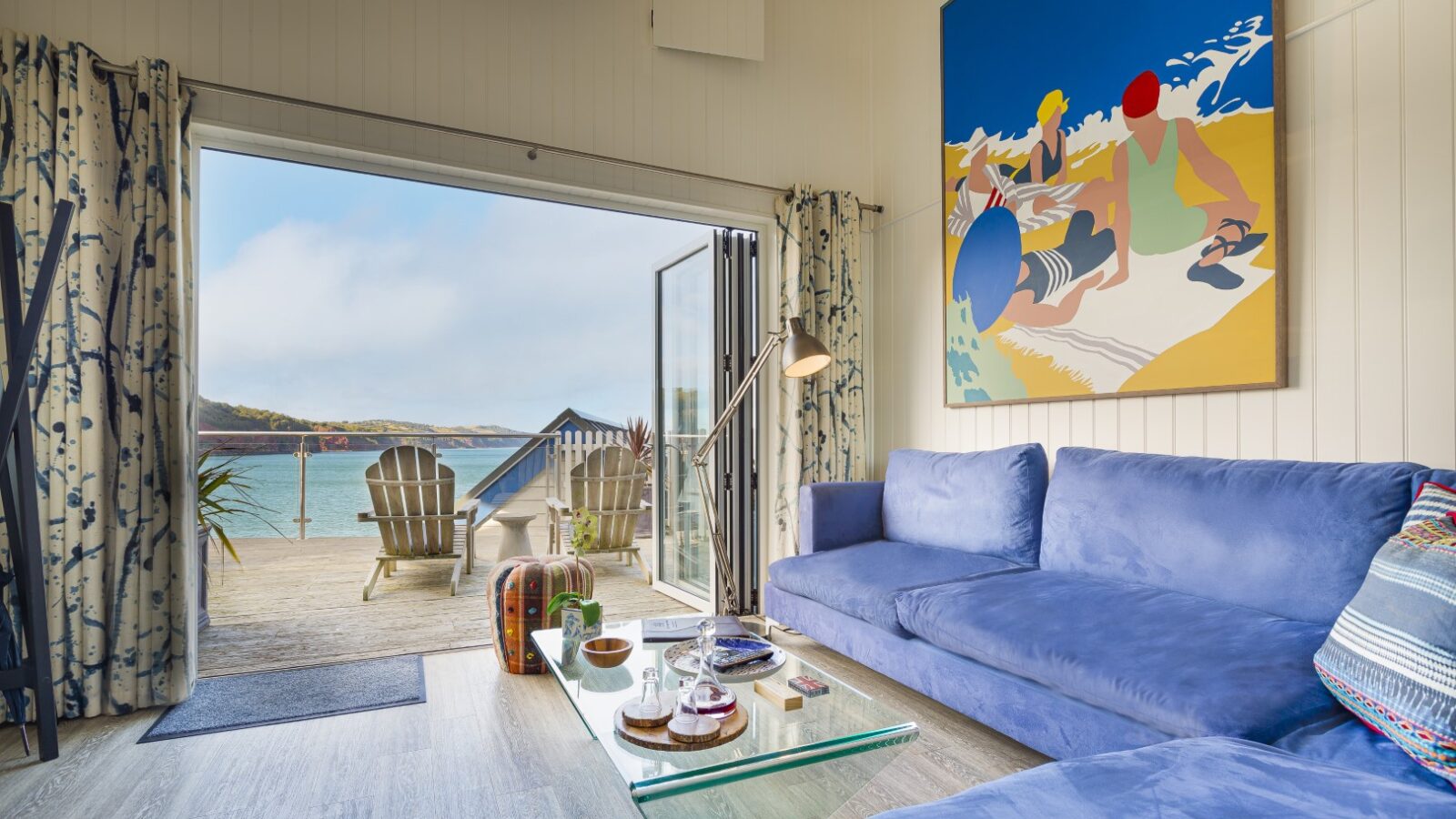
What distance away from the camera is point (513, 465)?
652cm

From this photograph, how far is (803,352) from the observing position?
7.97ft

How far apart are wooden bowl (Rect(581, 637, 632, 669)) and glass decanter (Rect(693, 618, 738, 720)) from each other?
0.34 meters

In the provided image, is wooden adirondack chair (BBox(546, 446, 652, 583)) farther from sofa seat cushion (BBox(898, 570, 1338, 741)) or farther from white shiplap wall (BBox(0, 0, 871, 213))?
sofa seat cushion (BBox(898, 570, 1338, 741))

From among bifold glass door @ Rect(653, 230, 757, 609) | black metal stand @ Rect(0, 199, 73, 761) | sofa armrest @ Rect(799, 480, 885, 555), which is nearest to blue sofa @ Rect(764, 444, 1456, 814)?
sofa armrest @ Rect(799, 480, 885, 555)

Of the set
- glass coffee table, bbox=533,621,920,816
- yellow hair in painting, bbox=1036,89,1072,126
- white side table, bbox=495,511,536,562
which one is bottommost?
white side table, bbox=495,511,536,562

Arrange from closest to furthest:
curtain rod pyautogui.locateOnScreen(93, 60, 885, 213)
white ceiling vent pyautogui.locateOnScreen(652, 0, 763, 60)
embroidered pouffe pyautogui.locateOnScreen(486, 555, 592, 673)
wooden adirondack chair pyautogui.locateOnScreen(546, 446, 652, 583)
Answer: curtain rod pyautogui.locateOnScreen(93, 60, 885, 213), embroidered pouffe pyautogui.locateOnScreen(486, 555, 592, 673), white ceiling vent pyautogui.locateOnScreen(652, 0, 763, 60), wooden adirondack chair pyautogui.locateOnScreen(546, 446, 652, 583)

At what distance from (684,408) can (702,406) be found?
0.19m

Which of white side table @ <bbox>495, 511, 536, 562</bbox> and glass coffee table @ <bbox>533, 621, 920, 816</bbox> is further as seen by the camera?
white side table @ <bbox>495, 511, 536, 562</bbox>

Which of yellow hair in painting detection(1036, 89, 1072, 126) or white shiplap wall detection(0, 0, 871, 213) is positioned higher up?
white shiplap wall detection(0, 0, 871, 213)

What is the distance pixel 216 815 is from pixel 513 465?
190 inches

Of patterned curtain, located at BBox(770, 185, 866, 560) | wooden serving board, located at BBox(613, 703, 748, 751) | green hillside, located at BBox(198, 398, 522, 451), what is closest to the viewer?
wooden serving board, located at BBox(613, 703, 748, 751)

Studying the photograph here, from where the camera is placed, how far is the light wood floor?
5.94 feet

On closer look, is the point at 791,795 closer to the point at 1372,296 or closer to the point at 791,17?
the point at 1372,296

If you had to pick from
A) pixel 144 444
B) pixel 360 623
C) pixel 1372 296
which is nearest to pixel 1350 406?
A: pixel 1372 296
